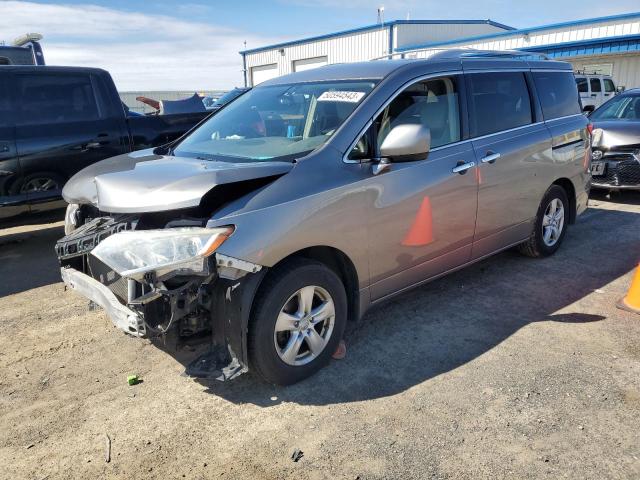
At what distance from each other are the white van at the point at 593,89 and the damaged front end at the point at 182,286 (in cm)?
1720

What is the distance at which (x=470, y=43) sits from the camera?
2605cm

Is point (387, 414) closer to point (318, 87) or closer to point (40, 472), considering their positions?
point (40, 472)

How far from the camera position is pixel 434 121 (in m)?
4.06

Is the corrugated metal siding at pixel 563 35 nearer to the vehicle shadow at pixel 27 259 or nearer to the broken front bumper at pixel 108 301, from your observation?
the vehicle shadow at pixel 27 259

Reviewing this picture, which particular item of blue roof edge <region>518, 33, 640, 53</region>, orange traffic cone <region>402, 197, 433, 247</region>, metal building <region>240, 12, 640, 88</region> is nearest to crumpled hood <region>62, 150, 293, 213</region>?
orange traffic cone <region>402, 197, 433, 247</region>

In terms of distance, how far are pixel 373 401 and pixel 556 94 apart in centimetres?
401

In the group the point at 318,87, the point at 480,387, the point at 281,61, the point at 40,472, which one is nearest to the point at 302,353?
the point at 480,387

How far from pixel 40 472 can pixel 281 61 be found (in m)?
35.3

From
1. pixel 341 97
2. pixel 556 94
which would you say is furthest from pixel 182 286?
pixel 556 94

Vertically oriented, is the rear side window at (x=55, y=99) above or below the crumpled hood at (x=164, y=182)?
above

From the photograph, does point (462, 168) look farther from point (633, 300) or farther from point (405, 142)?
point (633, 300)

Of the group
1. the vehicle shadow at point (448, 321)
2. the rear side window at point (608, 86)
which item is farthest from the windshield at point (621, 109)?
the rear side window at point (608, 86)

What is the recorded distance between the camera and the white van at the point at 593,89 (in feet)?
55.9

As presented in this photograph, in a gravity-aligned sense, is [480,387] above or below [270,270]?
below
